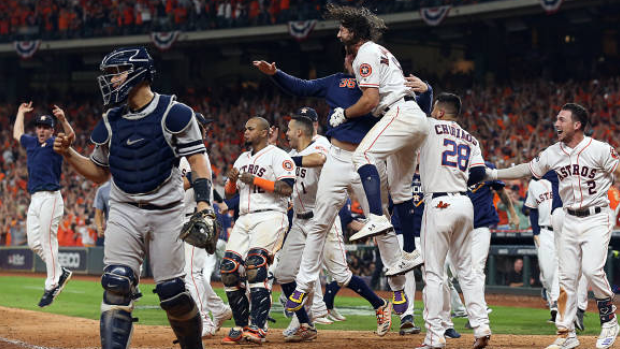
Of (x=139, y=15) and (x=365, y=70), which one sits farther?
(x=139, y=15)

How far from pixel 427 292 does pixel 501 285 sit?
8.81 m

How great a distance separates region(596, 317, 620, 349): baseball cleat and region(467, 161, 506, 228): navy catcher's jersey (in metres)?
2.38

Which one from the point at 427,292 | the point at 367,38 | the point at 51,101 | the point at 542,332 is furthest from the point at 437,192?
the point at 51,101

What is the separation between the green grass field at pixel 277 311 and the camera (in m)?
9.90

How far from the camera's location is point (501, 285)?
602 inches

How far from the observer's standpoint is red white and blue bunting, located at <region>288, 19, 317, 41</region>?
85.4 ft

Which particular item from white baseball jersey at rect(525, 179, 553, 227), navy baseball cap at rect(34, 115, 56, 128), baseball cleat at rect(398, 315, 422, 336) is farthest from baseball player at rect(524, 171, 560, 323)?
navy baseball cap at rect(34, 115, 56, 128)

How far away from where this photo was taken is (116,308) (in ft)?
17.1

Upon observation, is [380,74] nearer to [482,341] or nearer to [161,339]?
[482,341]

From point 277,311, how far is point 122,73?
23.5ft

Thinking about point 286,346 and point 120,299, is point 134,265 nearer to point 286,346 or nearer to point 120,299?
point 120,299

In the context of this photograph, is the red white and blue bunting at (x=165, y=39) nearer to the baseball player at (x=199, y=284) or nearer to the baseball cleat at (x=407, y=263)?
the baseball player at (x=199, y=284)

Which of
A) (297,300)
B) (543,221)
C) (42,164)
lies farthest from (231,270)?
(543,221)

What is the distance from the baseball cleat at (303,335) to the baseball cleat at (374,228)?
2.06m
